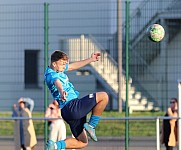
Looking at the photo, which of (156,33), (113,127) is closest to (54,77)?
(156,33)

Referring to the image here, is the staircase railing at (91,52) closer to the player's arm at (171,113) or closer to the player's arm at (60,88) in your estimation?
the player's arm at (171,113)

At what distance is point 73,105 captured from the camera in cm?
1348

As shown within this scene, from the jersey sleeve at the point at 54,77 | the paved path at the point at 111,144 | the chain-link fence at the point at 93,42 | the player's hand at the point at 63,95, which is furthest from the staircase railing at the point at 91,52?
the player's hand at the point at 63,95

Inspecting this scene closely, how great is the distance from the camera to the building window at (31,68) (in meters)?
22.4

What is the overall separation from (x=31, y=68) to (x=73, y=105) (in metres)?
9.43

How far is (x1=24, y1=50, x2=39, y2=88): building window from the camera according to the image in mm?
22438

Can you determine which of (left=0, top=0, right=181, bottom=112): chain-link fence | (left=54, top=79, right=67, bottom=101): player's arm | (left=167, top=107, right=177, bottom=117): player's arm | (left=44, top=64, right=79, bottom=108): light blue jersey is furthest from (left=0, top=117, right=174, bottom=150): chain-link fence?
(left=54, top=79, right=67, bottom=101): player's arm

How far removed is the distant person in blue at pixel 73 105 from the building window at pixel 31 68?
8.49m

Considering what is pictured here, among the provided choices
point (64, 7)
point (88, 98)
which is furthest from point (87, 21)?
point (88, 98)

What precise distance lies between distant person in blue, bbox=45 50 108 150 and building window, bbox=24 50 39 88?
849cm

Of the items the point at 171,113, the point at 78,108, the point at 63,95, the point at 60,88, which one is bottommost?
the point at 171,113

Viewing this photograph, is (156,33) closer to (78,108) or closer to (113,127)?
(78,108)

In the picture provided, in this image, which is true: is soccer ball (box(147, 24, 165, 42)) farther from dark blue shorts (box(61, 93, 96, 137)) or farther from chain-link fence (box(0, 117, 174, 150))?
chain-link fence (box(0, 117, 174, 150))

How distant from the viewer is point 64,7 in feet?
70.0
